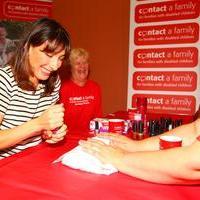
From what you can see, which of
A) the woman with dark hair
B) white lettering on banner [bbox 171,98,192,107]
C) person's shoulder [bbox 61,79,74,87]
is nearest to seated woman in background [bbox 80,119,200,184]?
the woman with dark hair

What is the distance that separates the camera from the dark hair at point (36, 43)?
148 cm

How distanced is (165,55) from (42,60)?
5.94ft

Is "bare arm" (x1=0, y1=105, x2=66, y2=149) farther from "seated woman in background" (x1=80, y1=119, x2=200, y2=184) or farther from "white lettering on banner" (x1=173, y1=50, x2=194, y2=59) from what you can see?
"white lettering on banner" (x1=173, y1=50, x2=194, y2=59)

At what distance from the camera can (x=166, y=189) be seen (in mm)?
1006

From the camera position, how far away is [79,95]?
9.46 feet

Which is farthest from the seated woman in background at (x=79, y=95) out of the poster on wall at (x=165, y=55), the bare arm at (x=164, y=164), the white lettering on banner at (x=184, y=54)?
the bare arm at (x=164, y=164)

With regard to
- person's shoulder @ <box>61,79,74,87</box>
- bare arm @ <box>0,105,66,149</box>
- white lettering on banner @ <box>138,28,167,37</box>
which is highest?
white lettering on banner @ <box>138,28,167,37</box>

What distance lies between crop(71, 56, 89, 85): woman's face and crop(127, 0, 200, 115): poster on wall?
549mm

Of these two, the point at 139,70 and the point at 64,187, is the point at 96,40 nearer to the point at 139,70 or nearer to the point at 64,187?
the point at 139,70

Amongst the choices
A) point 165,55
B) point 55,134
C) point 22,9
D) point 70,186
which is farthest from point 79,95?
point 70,186

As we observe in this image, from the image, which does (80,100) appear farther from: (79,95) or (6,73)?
(6,73)

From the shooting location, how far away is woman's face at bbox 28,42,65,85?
150 centimetres

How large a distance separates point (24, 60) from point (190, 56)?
1877 millimetres

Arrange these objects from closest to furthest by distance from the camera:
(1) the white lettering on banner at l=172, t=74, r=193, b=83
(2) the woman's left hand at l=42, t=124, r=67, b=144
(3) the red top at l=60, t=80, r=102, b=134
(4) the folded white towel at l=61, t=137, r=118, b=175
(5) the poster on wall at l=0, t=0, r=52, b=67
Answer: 1. (4) the folded white towel at l=61, t=137, r=118, b=175
2. (2) the woman's left hand at l=42, t=124, r=67, b=144
3. (3) the red top at l=60, t=80, r=102, b=134
4. (1) the white lettering on banner at l=172, t=74, r=193, b=83
5. (5) the poster on wall at l=0, t=0, r=52, b=67
